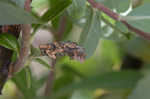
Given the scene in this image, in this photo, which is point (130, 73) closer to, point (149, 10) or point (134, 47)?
point (134, 47)

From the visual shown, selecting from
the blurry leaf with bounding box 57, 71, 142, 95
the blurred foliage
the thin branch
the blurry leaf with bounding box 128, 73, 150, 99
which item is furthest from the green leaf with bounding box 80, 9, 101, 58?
the blurry leaf with bounding box 57, 71, 142, 95

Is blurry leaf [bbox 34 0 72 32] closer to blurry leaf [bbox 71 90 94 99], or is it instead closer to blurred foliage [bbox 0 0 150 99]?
blurred foliage [bbox 0 0 150 99]

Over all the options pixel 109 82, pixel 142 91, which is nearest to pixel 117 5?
pixel 142 91

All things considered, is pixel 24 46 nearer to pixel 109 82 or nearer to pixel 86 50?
pixel 86 50

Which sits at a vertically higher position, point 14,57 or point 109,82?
point 109,82

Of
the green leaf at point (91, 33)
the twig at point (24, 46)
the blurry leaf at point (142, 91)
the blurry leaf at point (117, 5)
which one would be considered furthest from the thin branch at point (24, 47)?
the blurry leaf at point (142, 91)

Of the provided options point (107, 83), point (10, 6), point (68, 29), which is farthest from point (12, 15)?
point (107, 83)

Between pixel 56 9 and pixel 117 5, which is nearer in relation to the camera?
pixel 56 9

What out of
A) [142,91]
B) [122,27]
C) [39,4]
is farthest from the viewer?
[142,91]
